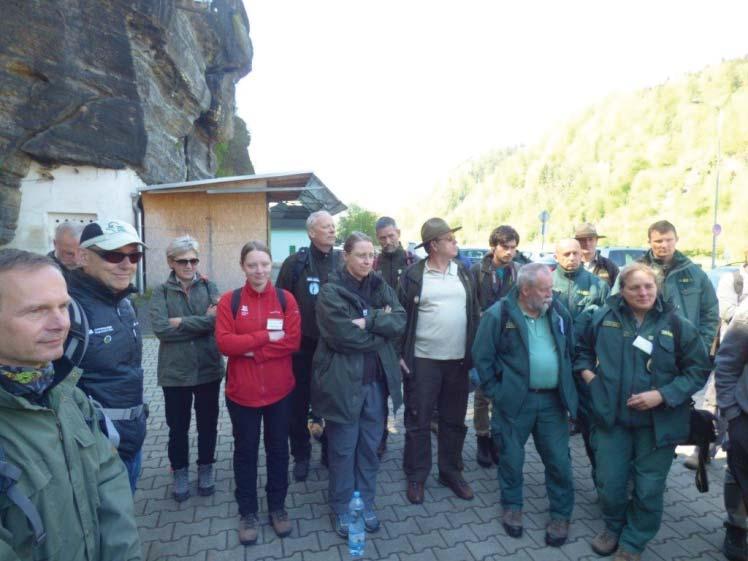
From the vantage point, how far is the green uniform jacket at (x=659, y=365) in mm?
2855

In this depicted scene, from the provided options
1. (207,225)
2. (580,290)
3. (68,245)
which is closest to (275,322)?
(68,245)

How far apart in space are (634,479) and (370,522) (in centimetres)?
183

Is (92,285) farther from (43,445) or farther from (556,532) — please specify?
(556,532)

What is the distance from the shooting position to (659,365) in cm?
291

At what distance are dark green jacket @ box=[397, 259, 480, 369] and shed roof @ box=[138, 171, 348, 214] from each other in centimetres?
809

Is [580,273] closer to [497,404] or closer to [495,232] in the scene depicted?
[495,232]

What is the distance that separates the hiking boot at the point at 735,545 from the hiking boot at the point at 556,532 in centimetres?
102

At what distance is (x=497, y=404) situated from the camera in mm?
3350

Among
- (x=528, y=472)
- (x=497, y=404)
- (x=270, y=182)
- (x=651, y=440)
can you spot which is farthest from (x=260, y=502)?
(x=270, y=182)

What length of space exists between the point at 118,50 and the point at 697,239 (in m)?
55.6

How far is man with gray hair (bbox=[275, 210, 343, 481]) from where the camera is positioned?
396 centimetres

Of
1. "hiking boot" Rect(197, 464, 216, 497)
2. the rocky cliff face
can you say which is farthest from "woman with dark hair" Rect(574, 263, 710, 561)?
the rocky cliff face

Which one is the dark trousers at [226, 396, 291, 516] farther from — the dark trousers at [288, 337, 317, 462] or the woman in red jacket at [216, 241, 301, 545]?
the dark trousers at [288, 337, 317, 462]

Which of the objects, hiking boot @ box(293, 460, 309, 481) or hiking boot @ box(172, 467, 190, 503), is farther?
hiking boot @ box(293, 460, 309, 481)
